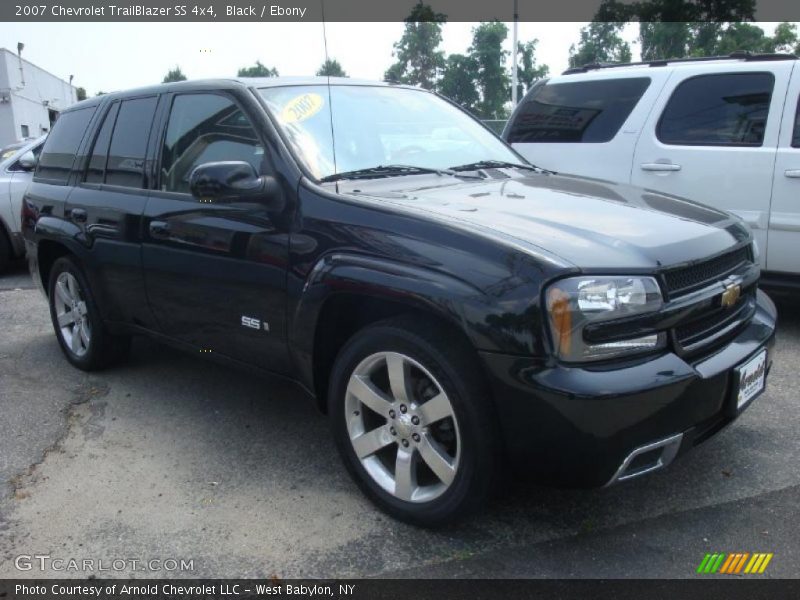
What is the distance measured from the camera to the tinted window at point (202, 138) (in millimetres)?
3531

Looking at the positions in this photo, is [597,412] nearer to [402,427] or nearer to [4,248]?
[402,427]

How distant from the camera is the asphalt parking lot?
270cm

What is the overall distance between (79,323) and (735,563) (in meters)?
4.09

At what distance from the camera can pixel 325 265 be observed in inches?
117

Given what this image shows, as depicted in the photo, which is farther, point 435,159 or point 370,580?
point 435,159

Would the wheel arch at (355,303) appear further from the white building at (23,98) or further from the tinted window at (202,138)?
the white building at (23,98)

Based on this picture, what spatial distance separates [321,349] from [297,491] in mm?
652

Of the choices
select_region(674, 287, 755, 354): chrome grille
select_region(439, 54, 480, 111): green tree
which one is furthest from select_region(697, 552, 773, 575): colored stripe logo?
select_region(439, 54, 480, 111): green tree

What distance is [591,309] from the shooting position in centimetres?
239

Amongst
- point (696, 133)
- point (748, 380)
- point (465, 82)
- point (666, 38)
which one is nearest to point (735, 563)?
point (748, 380)

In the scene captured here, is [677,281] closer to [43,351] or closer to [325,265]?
[325,265]

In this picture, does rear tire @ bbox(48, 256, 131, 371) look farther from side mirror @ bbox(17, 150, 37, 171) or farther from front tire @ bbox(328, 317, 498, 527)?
side mirror @ bbox(17, 150, 37, 171)

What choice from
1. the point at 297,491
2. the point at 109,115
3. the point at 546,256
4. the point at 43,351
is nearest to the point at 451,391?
the point at 546,256

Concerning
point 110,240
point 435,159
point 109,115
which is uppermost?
point 109,115
